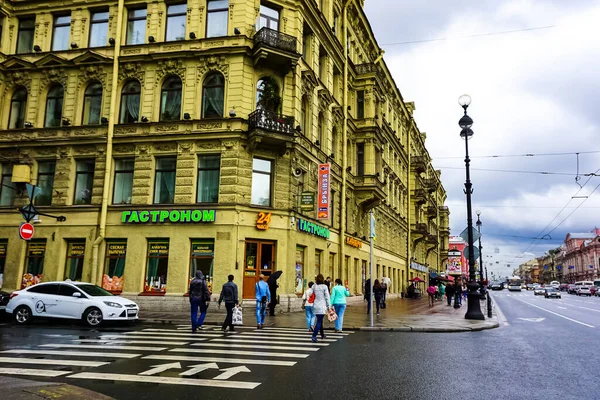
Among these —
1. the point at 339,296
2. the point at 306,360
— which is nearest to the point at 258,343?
the point at 306,360

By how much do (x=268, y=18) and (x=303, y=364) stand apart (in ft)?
64.0

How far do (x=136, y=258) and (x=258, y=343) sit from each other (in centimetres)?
1207

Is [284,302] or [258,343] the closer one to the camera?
[258,343]

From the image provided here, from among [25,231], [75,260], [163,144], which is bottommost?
[75,260]

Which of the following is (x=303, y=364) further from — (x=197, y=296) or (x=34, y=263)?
(x=34, y=263)

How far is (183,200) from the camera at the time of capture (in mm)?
21578

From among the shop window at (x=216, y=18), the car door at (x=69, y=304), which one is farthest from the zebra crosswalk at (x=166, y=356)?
the shop window at (x=216, y=18)

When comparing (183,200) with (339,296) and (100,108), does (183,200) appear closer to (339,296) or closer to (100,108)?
(100,108)

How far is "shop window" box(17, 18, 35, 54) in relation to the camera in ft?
83.4

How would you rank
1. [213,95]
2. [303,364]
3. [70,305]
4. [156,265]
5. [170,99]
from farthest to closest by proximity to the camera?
[170,99]
[213,95]
[156,265]
[70,305]
[303,364]

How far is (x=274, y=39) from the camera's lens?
856 inches

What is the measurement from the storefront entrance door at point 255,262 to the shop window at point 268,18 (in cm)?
1123

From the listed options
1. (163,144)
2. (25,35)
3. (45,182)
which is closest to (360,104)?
(163,144)

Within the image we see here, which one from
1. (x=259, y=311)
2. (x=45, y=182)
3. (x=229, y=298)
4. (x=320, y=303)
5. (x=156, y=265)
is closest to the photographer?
(x=320, y=303)
